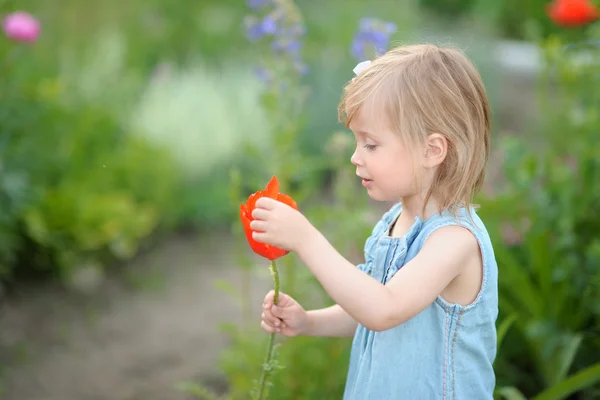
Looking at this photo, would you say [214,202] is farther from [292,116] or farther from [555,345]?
[555,345]

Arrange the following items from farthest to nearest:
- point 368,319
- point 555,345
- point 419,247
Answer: point 555,345, point 419,247, point 368,319

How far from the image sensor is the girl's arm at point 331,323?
149 centimetres

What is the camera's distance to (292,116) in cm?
286

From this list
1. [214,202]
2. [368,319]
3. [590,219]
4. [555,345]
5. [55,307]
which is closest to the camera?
[368,319]

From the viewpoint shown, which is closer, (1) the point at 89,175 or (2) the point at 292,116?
(2) the point at 292,116

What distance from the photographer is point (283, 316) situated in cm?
141

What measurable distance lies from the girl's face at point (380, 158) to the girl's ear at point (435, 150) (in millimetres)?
23

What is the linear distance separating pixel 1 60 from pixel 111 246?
3.53ft

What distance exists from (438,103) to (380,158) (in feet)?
0.44

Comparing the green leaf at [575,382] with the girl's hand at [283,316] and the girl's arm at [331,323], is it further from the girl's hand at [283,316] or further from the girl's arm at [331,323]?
the girl's hand at [283,316]

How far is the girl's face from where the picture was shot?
127 cm

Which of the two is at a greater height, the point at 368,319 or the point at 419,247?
the point at 419,247

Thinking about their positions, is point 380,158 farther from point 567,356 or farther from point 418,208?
point 567,356

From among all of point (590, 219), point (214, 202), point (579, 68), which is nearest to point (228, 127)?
point (214, 202)
